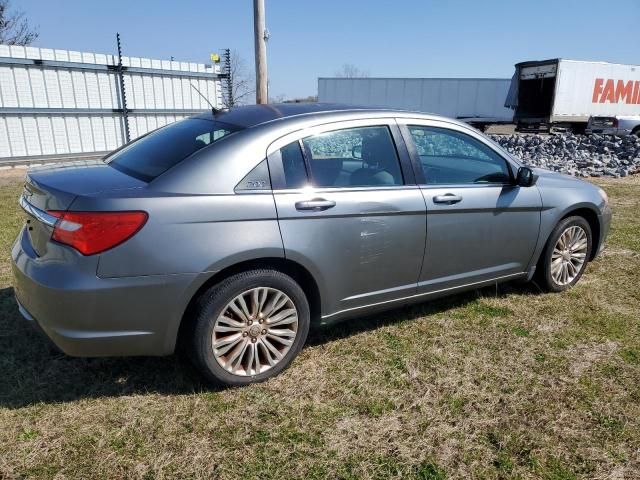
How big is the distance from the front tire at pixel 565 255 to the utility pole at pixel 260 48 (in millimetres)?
7930

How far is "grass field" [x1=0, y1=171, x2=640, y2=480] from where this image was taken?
2287 mm

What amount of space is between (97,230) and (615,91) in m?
25.1

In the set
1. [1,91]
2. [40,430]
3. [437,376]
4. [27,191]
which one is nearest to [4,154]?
[1,91]

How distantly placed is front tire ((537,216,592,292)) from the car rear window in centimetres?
288

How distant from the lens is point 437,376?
303cm

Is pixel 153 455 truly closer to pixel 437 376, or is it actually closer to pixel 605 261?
pixel 437 376

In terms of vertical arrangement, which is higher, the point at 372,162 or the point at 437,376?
the point at 372,162

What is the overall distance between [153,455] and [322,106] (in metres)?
2.36

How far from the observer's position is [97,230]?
92.4 inches

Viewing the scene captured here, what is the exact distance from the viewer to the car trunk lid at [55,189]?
8.13 feet

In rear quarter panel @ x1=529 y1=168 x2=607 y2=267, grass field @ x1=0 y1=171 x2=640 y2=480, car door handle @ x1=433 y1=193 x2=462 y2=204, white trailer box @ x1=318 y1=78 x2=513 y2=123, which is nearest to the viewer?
grass field @ x1=0 y1=171 x2=640 y2=480

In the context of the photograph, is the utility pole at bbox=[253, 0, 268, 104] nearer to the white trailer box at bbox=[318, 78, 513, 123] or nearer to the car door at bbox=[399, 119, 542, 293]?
the car door at bbox=[399, 119, 542, 293]

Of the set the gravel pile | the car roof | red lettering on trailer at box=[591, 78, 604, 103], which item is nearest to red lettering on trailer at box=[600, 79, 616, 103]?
red lettering on trailer at box=[591, 78, 604, 103]

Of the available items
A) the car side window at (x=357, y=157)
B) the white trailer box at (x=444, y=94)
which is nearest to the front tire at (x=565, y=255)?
the car side window at (x=357, y=157)
